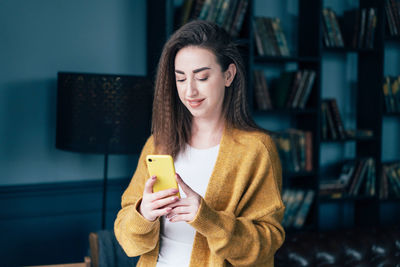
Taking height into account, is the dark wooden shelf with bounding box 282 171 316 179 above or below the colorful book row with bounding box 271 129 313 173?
below

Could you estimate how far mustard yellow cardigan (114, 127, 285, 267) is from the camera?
1.30 meters

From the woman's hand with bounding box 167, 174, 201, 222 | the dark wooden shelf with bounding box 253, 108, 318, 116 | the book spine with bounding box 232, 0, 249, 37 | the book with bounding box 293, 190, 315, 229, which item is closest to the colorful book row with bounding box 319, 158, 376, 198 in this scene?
the book with bounding box 293, 190, 315, 229

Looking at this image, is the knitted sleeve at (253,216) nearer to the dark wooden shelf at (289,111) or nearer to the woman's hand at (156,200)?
the woman's hand at (156,200)

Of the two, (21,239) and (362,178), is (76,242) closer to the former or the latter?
(21,239)

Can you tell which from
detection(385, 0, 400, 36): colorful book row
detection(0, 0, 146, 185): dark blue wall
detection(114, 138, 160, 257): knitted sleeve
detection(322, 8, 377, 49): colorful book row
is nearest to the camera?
detection(114, 138, 160, 257): knitted sleeve

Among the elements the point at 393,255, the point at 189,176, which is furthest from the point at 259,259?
the point at 393,255

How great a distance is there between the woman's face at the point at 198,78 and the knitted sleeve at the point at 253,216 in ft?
0.67

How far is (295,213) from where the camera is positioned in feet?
10.3

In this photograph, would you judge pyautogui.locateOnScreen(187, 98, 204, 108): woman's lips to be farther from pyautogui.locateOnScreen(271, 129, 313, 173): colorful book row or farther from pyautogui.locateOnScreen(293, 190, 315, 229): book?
pyautogui.locateOnScreen(293, 190, 315, 229): book

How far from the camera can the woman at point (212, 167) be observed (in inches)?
51.7

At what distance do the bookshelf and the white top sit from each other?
1384mm

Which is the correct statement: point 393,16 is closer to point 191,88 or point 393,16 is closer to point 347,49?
point 347,49

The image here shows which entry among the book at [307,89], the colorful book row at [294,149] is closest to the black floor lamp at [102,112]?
the colorful book row at [294,149]

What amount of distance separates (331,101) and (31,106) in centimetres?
202
